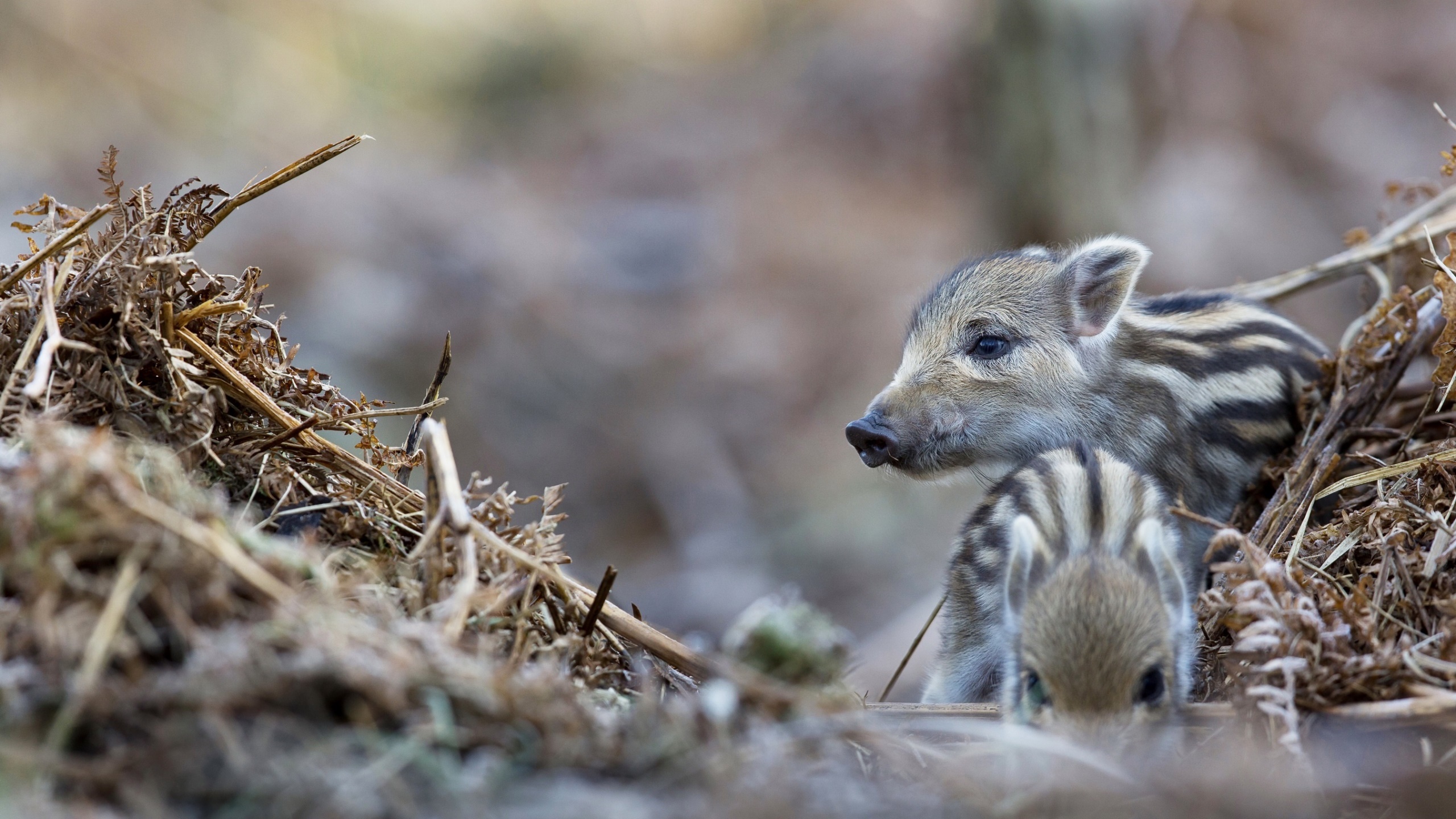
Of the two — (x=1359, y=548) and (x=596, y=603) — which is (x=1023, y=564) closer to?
(x=1359, y=548)

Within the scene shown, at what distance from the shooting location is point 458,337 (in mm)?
11469

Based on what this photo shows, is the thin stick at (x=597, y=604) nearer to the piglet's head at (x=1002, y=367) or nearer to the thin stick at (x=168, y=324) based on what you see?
the thin stick at (x=168, y=324)

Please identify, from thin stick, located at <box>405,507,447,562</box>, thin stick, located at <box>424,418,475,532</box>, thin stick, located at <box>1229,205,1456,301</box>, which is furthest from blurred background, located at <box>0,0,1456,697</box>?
thin stick, located at <box>405,507,447,562</box>

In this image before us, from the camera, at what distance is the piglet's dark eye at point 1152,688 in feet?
9.30

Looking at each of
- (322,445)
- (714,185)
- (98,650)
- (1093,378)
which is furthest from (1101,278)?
(714,185)

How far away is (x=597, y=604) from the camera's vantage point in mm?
2891

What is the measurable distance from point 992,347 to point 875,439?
694 millimetres

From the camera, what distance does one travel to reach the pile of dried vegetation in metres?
1.89

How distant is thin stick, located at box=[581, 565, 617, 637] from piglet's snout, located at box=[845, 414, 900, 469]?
5.52 feet

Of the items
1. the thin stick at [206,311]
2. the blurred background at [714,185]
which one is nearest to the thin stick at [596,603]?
the thin stick at [206,311]

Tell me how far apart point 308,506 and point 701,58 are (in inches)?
636

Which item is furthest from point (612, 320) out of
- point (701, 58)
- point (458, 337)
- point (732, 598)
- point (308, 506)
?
point (308, 506)

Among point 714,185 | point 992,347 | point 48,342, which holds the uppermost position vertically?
point 714,185

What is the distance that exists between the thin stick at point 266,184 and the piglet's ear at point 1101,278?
278 centimetres
